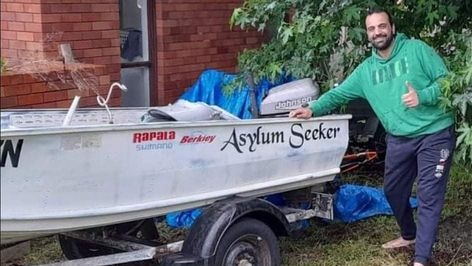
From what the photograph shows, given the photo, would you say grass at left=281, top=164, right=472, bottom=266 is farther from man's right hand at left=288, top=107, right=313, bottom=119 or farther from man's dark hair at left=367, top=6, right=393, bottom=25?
man's dark hair at left=367, top=6, right=393, bottom=25

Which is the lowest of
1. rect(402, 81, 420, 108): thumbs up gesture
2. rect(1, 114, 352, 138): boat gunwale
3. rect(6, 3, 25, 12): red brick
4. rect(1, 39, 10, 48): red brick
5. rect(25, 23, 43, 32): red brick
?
rect(1, 114, 352, 138): boat gunwale

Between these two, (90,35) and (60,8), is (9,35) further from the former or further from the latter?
(90,35)

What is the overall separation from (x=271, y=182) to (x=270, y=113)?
107cm

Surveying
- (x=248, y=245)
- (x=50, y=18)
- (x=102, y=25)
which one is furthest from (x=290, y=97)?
(x=50, y=18)

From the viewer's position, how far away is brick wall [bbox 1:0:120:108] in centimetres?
506

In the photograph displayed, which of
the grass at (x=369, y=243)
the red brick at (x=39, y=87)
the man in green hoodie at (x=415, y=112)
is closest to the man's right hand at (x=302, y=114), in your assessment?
the man in green hoodie at (x=415, y=112)

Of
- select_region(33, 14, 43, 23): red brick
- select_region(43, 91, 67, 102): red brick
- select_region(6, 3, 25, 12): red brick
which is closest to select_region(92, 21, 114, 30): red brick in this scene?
select_region(33, 14, 43, 23): red brick

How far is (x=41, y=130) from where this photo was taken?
12.4ft

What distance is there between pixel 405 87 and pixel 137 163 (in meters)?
1.91

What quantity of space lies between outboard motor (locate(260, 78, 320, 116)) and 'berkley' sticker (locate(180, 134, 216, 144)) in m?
1.41

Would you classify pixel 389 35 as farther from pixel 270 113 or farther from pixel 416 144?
pixel 270 113

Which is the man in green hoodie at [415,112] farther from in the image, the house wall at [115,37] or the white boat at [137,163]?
the house wall at [115,37]

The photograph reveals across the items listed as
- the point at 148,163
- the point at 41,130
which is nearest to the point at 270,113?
the point at 148,163

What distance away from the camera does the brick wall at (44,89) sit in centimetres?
454
